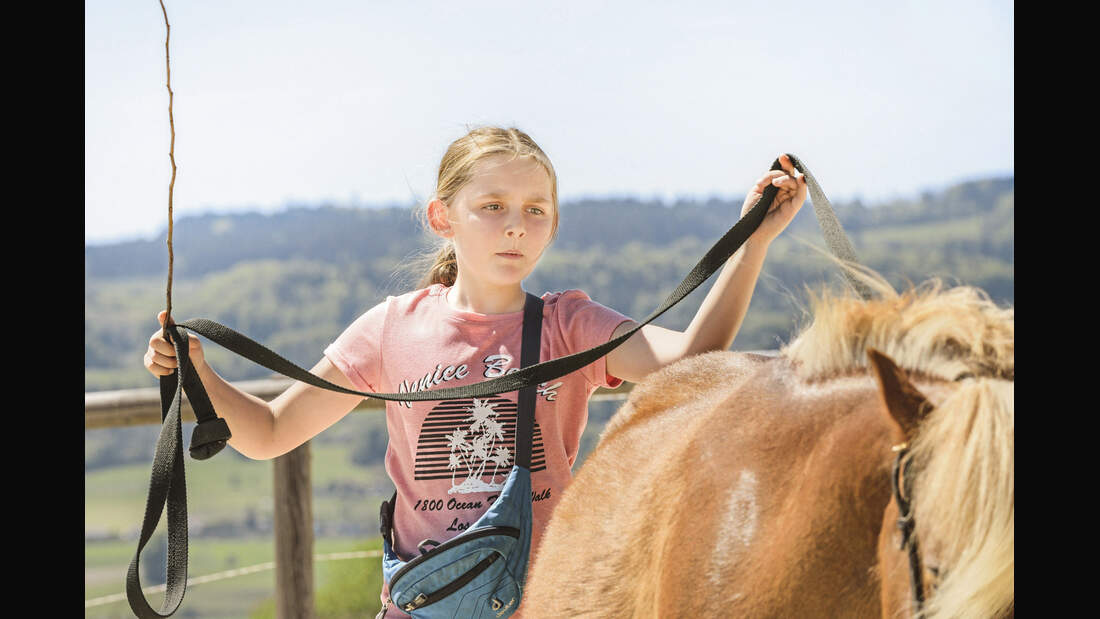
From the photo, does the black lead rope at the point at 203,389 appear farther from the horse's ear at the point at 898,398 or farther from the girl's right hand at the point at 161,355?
the horse's ear at the point at 898,398

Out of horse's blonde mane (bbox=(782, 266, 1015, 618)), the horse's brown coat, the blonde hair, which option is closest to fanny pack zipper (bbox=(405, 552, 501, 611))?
the horse's brown coat

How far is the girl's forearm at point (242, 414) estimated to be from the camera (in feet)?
6.63

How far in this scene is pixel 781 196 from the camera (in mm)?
1661

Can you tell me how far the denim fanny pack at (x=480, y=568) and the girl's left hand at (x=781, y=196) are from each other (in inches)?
24.2

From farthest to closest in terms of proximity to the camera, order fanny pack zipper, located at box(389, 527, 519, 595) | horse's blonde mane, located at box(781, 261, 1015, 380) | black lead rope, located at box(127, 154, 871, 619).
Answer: fanny pack zipper, located at box(389, 527, 519, 595), black lead rope, located at box(127, 154, 871, 619), horse's blonde mane, located at box(781, 261, 1015, 380)

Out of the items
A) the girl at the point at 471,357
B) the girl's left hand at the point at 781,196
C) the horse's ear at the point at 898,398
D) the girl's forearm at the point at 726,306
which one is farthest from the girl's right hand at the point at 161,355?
the horse's ear at the point at 898,398

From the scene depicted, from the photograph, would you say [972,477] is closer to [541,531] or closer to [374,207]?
[541,531]

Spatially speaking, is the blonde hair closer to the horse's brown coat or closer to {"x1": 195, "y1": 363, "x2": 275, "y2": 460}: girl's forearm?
{"x1": 195, "y1": 363, "x2": 275, "y2": 460}: girl's forearm

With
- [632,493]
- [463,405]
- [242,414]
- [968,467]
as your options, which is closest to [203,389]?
[242,414]

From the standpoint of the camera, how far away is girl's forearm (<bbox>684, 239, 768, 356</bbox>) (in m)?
1.75

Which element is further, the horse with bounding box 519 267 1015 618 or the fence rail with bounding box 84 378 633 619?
the fence rail with bounding box 84 378 633 619

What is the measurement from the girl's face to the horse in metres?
0.78

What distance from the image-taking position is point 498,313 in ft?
6.70
